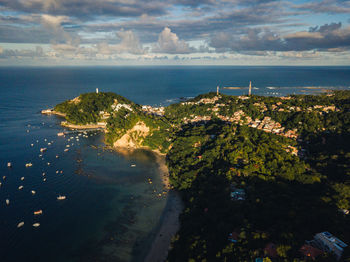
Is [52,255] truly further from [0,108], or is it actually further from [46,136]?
[0,108]

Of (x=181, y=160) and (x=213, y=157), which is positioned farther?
(x=181, y=160)

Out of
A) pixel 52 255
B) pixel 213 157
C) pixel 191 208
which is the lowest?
pixel 52 255

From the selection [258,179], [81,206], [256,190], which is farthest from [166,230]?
[258,179]

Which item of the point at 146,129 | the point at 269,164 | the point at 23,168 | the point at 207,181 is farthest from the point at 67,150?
the point at 269,164

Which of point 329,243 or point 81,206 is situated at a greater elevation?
point 329,243

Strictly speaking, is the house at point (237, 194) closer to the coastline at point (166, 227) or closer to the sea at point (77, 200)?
the coastline at point (166, 227)

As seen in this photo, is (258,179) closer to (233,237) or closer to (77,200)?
(233,237)

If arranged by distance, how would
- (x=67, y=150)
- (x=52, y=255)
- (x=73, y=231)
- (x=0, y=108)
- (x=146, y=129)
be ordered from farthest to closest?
(x=0, y=108)
(x=146, y=129)
(x=67, y=150)
(x=73, y=231)
(x=52, y=255)
